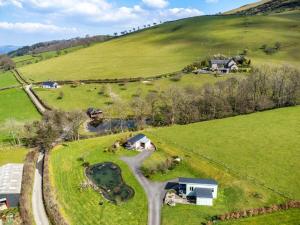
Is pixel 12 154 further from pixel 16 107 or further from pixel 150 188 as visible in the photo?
pixel 16 107

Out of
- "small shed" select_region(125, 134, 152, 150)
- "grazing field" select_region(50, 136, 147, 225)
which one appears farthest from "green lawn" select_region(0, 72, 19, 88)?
"small shed" select_region(125, 134, 152, 150)

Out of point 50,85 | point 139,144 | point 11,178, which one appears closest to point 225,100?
point 139,144

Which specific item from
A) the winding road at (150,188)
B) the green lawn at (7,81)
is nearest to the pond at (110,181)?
the winding road at (150,188)

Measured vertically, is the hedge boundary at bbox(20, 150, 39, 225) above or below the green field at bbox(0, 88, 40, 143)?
below

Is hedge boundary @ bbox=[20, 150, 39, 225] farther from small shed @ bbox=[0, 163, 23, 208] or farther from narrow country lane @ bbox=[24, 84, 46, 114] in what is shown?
narrow country lane @ bbox=[24, 84, 46, 114]

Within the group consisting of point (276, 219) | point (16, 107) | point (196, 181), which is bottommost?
point (276, 219)

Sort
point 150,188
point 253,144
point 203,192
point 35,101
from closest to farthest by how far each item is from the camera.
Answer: point 203,192 < point 150,188 < point 253,144 < point 35,101

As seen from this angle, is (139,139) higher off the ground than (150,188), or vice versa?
(139,139)
